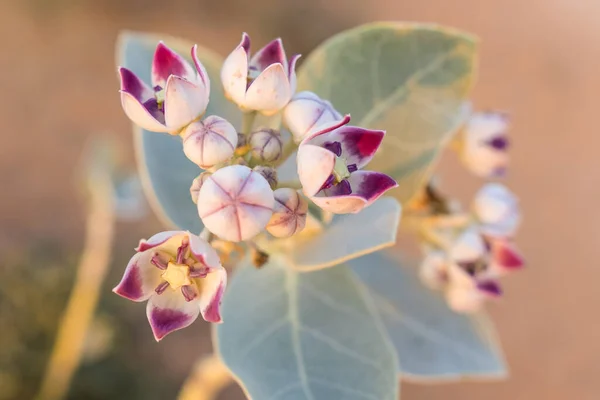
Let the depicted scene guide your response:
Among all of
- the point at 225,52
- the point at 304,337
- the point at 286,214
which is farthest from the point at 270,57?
the point at 225,52

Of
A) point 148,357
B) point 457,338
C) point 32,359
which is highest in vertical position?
point 457,338

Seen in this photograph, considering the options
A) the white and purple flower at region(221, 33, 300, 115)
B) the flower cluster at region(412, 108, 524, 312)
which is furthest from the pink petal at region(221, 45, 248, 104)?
the flower cluster at region(412, 108, 524, 312)

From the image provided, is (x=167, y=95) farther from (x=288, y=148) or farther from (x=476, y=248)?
(x=476, y=248)

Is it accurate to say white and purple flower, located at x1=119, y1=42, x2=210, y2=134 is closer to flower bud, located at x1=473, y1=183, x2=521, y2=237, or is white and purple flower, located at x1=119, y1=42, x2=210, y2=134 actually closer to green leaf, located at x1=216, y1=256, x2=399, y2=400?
green leaf, located at x1=216, y1=256, x2=399, y2=400

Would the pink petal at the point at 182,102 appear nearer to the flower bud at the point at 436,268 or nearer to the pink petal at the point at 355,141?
the pink petal at the point at 355,141

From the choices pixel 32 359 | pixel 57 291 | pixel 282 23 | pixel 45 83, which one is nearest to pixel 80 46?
pixel 45 83

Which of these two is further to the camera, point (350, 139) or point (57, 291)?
point (57, 291)

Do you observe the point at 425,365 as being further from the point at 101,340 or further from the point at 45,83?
the point at 45,83

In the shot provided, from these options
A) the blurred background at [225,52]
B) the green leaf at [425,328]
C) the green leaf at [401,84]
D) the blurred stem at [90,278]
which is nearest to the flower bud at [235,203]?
the green leaf at [401,84]
